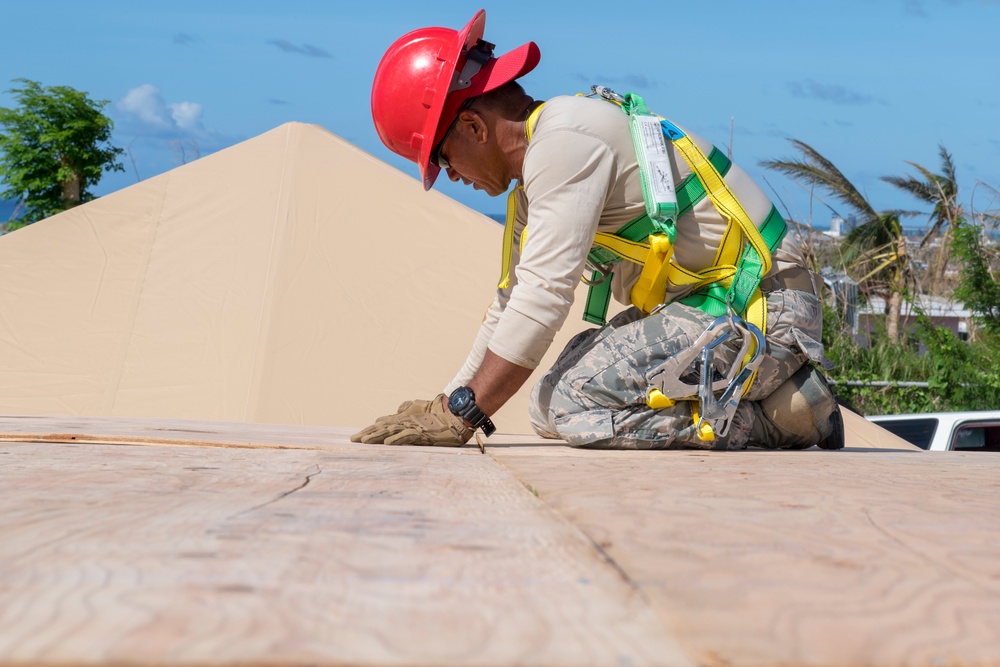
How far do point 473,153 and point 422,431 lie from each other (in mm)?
712

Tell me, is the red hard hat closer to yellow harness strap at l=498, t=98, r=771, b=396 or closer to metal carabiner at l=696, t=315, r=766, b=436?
yellow harness strap at l=498, t=98, r=771, b=396

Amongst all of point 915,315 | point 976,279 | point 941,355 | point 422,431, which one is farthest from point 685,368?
point 915,315

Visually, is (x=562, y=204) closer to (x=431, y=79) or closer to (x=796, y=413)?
(x=431, y=79)

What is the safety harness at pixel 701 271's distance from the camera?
2.19m

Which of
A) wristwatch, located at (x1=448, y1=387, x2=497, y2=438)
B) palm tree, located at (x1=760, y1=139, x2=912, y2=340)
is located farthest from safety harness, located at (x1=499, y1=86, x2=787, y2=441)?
palm tree, located at (x1=760, y1=139, x2=912, y2=340)

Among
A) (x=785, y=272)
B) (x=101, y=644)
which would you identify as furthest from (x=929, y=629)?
(x=785, y=272)

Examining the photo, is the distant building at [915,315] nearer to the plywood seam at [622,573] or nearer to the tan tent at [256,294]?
the tan tent at [256,294]

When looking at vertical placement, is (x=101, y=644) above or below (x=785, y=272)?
below

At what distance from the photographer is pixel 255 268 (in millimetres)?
4270

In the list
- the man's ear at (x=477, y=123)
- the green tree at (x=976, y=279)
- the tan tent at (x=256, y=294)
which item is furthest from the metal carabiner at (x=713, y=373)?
the green tree at (x=976, y=279)

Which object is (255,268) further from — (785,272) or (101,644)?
(101,644)

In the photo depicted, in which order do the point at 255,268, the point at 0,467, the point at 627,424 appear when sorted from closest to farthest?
the point at 0,467 < the point at 627,424 < the point at 255,268

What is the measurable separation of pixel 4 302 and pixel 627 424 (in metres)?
3.31

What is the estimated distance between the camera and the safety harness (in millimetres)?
2188
